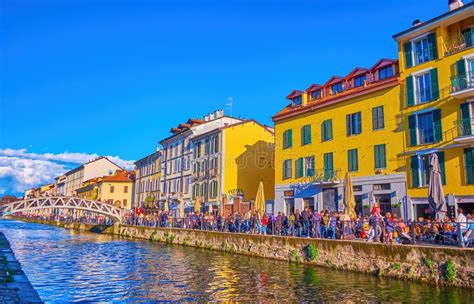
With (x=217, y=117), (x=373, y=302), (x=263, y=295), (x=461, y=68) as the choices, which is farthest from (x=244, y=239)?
(x=217, y=117)

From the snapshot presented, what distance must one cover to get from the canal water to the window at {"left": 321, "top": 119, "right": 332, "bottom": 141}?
12655 mm

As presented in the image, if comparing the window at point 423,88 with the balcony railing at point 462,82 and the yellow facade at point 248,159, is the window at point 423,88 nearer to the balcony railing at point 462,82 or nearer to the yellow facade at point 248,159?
the balcony railing at point 462,82

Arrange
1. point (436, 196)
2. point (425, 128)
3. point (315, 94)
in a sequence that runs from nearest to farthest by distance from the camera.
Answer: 1. point (436, 196)
2. point (425, 128)
3. point (315, 94)

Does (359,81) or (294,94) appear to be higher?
(294,94)

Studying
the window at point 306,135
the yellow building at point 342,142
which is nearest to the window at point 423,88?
the yellow building at point 342,142

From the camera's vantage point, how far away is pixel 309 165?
31719 millimetres

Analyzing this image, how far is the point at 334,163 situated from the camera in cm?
2973

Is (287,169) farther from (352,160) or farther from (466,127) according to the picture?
(466,127)

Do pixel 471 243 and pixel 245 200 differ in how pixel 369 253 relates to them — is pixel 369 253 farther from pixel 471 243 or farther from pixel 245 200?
pixel 245 200

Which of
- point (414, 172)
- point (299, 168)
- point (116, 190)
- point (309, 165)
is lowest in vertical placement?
point (414, 172)

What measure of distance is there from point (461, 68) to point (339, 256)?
1377 centimetres

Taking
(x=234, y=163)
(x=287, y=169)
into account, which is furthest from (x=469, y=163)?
(x=234, y=163)

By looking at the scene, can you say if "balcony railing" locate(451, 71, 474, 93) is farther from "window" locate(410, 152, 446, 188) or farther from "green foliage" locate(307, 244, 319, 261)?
"green foliage" locate(307, 244, 319, 261)

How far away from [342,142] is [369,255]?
47.4ft
